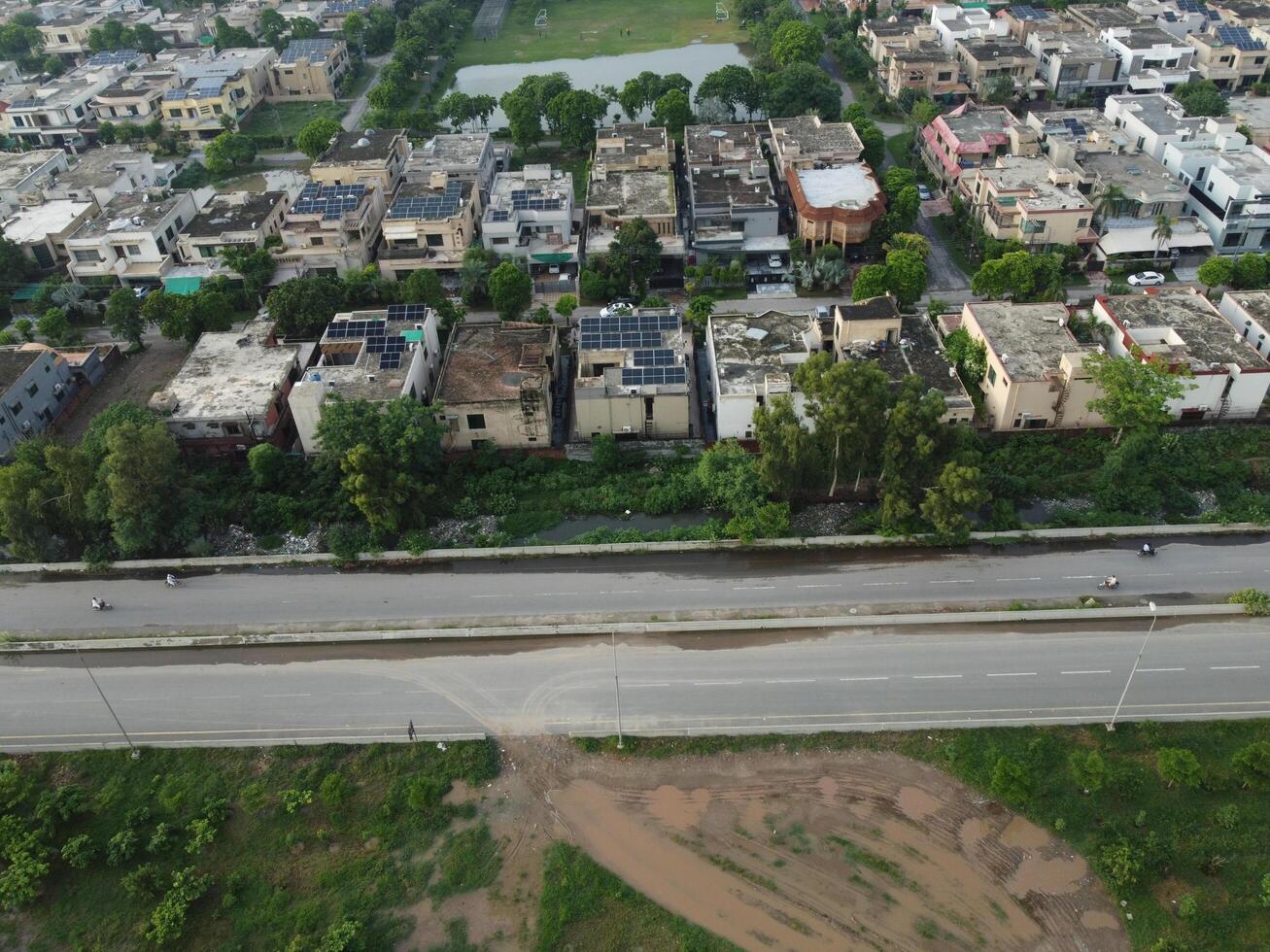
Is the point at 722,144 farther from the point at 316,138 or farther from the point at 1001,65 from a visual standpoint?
the point at 316,138

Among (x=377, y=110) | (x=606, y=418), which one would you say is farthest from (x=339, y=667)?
(x=377, y=110)

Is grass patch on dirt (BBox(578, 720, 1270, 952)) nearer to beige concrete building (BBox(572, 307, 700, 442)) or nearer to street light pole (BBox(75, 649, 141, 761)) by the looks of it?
street light pole (BBox(75, 649, 141, 761))

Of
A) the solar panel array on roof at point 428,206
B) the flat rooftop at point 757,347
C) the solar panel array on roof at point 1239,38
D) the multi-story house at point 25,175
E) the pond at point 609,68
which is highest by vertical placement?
the multi-story house at point 25,175

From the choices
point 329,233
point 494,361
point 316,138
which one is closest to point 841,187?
point 494,361

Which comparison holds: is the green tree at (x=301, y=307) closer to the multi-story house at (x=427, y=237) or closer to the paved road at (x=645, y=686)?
the multi-story house at (x=427, y=237)

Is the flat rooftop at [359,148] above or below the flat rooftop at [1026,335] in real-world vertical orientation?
above

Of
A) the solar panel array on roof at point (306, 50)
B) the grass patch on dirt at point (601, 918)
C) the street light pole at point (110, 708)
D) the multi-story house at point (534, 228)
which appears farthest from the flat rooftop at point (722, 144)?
the grass patch on dirt at point (601, 918)
